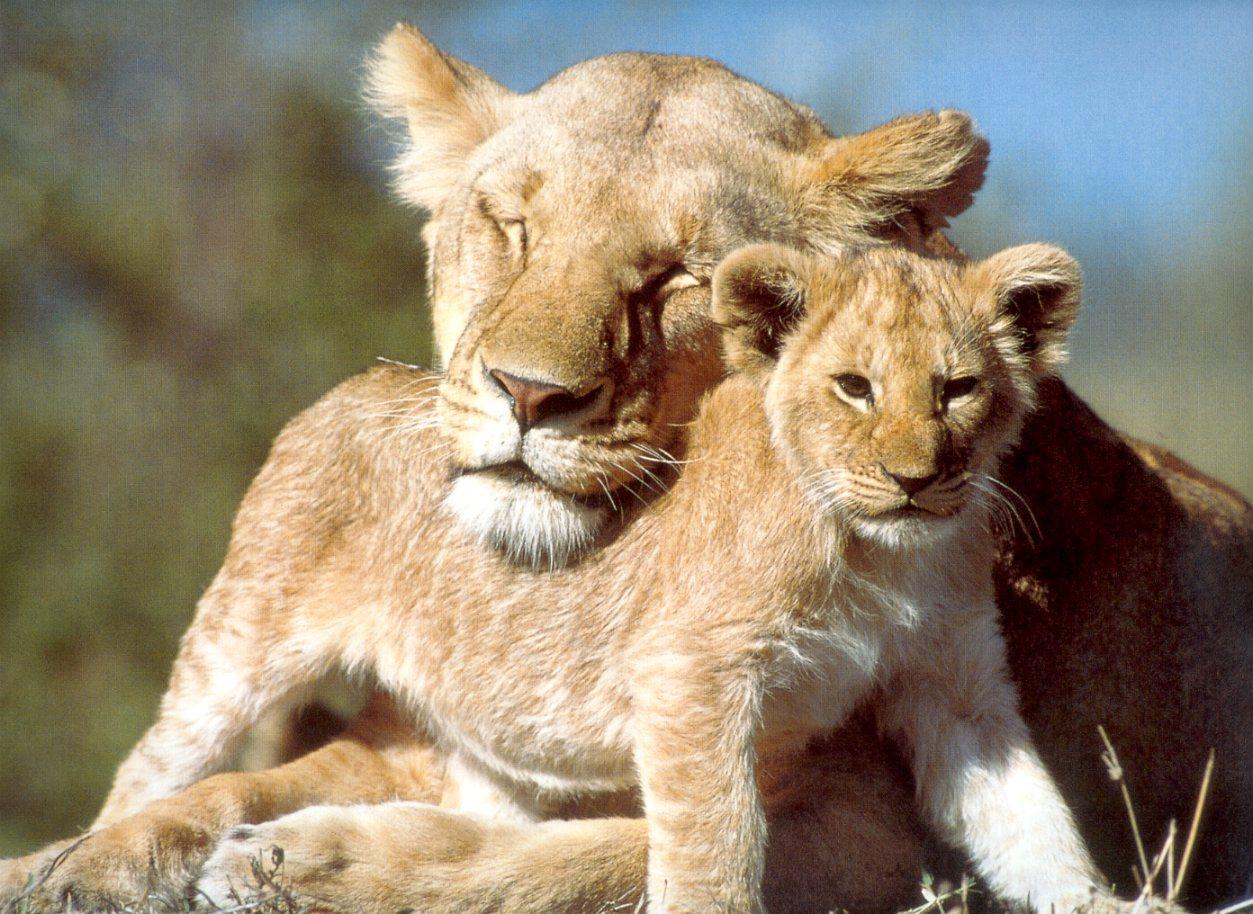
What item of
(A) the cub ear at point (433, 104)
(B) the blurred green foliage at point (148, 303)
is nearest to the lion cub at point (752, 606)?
(A) the cub ear at point (433, 104)

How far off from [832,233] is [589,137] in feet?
2.61

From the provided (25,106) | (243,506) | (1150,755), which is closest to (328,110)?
(25,106)

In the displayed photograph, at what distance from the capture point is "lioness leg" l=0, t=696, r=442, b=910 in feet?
14.4

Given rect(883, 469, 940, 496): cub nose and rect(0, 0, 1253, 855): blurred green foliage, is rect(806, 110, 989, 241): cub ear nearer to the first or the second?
rect(883, 469, 940, 496): cub nose

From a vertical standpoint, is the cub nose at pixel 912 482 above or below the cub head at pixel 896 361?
below

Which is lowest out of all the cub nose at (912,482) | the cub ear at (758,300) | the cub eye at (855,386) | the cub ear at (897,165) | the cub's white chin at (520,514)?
the cub's white chin at (520,514)

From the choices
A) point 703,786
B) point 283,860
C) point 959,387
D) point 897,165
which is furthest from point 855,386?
point 283,860

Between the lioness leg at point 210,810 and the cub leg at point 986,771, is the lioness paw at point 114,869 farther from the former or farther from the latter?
the cub leg at point 986,771

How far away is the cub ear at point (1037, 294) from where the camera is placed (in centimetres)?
398

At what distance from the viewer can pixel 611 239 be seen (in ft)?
13.9

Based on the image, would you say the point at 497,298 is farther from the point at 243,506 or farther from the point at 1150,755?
the point at 1150,755

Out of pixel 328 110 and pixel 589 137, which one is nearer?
pixel 589 137

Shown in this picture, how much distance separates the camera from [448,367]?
4.43m

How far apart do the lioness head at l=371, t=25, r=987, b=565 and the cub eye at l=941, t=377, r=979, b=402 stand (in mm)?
808
